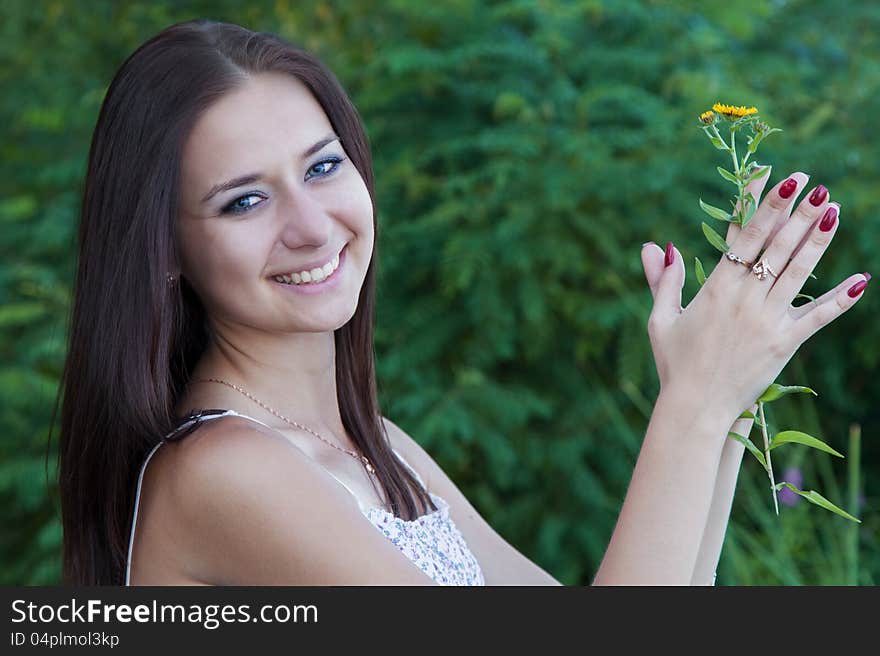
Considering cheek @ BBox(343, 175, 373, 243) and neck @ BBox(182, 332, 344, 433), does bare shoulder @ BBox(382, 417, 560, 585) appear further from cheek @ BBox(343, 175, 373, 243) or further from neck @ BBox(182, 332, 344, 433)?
cheek @ BBox(343, 175, 373, 243)

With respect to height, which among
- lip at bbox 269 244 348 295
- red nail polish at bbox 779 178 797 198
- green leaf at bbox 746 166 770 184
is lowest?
red nail polish at bbox 779 178 797 198

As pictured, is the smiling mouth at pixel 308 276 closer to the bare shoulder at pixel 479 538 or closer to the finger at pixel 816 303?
the bare shoulder at pixel 479 538

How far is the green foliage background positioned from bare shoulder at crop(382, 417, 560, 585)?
1.30 meters

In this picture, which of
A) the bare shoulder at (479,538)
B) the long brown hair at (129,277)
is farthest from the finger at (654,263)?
the bare shoulder at (479,538)

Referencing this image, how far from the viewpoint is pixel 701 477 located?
1.56 metres

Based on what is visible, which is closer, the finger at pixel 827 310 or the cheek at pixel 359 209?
the finger at pixel 827 310

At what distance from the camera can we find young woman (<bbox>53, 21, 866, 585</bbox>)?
155cm

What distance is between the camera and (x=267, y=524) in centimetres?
162

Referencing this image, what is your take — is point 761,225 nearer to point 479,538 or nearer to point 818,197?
point 818,197

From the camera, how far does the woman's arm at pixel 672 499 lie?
1550mm

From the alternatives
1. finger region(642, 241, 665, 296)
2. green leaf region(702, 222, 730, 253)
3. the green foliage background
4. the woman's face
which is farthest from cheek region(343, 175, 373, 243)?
the green foliage background

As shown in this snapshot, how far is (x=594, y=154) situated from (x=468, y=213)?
1.49 feet

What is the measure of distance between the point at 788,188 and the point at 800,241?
7 centimetres

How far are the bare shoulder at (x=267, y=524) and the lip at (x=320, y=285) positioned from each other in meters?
0.28
